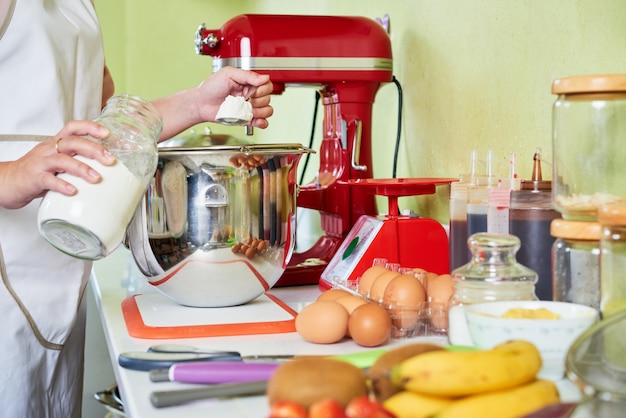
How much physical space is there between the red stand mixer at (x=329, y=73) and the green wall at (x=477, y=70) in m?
0.12

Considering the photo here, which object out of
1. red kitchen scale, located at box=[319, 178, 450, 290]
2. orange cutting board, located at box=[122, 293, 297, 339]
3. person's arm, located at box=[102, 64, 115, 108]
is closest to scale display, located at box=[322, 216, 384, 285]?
red kitchen scale, located at box=[319, 178, 450, 290]

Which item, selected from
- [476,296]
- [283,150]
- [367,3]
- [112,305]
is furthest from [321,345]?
[367,3]

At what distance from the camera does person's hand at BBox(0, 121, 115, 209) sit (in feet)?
2.80

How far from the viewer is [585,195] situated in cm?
80

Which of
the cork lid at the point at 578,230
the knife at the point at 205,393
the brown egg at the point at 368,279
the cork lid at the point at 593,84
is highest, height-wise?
the cork lid at the point at 593,84

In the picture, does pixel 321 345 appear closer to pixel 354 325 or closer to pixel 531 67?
pixel 354 325

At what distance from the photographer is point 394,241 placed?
1.22 m

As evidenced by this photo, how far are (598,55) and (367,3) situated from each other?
93 centimetres

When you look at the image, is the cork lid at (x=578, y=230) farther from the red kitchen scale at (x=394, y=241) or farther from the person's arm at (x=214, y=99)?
the person's arm at (x=214, y=99)

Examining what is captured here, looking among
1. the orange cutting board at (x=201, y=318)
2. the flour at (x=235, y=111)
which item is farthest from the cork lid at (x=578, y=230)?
the flour at (x=235, y=111)

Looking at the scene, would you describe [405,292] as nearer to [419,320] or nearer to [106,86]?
[419,320]

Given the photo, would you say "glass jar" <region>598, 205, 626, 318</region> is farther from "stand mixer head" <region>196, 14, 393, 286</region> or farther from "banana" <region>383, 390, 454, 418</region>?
"stand mixer head" <region>196, 14, 393, 286</region>

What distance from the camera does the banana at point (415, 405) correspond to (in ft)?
1.85

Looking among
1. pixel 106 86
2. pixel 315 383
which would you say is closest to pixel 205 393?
pixel 315 383
